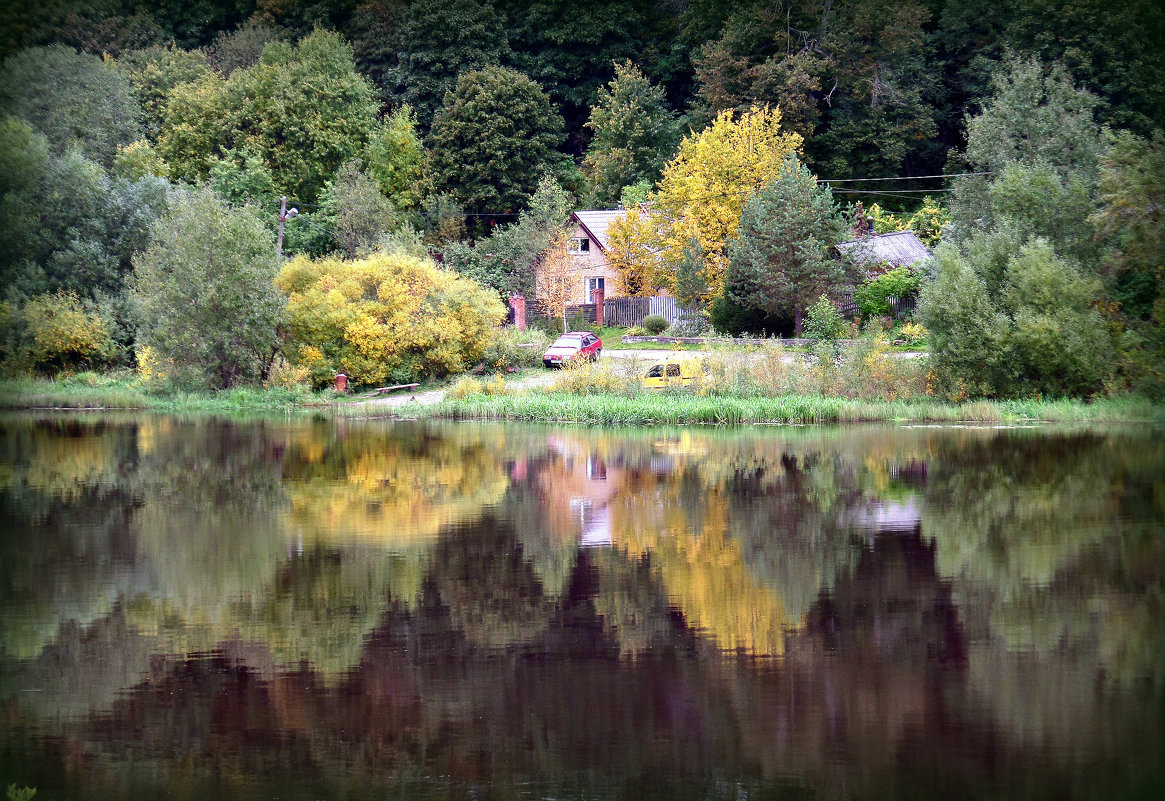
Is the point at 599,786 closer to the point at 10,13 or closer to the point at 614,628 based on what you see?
the point at 614,628

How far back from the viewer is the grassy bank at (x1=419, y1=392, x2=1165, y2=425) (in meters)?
38.1

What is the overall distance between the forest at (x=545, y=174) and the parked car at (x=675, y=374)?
282 inches

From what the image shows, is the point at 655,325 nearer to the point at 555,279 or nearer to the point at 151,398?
the point at 555,279

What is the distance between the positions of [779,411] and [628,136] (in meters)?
42.9

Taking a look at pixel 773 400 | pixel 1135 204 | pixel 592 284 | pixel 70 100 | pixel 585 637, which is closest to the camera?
pixel 585 637

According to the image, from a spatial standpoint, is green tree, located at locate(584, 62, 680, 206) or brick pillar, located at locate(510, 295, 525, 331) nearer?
brick pillar, located at locate(510, 295, 525, 331)

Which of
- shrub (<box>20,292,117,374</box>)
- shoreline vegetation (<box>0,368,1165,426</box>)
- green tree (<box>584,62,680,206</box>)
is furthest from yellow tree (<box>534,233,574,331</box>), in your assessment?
shrub (<box>20,292,117,374</box>)

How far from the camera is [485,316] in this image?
49.4 meters

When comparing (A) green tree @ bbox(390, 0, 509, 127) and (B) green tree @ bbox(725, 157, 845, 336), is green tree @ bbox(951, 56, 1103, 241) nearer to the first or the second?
(B) green tree @ bbox(725, 157, 845, 336)

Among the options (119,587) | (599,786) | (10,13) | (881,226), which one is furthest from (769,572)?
(10,13)

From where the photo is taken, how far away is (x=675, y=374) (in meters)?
44.0

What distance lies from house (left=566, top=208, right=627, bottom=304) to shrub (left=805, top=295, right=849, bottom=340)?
1885 centimetres

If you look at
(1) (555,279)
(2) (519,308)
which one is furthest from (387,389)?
(1) (555,279)

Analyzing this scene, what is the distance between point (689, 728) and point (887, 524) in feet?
34.2
